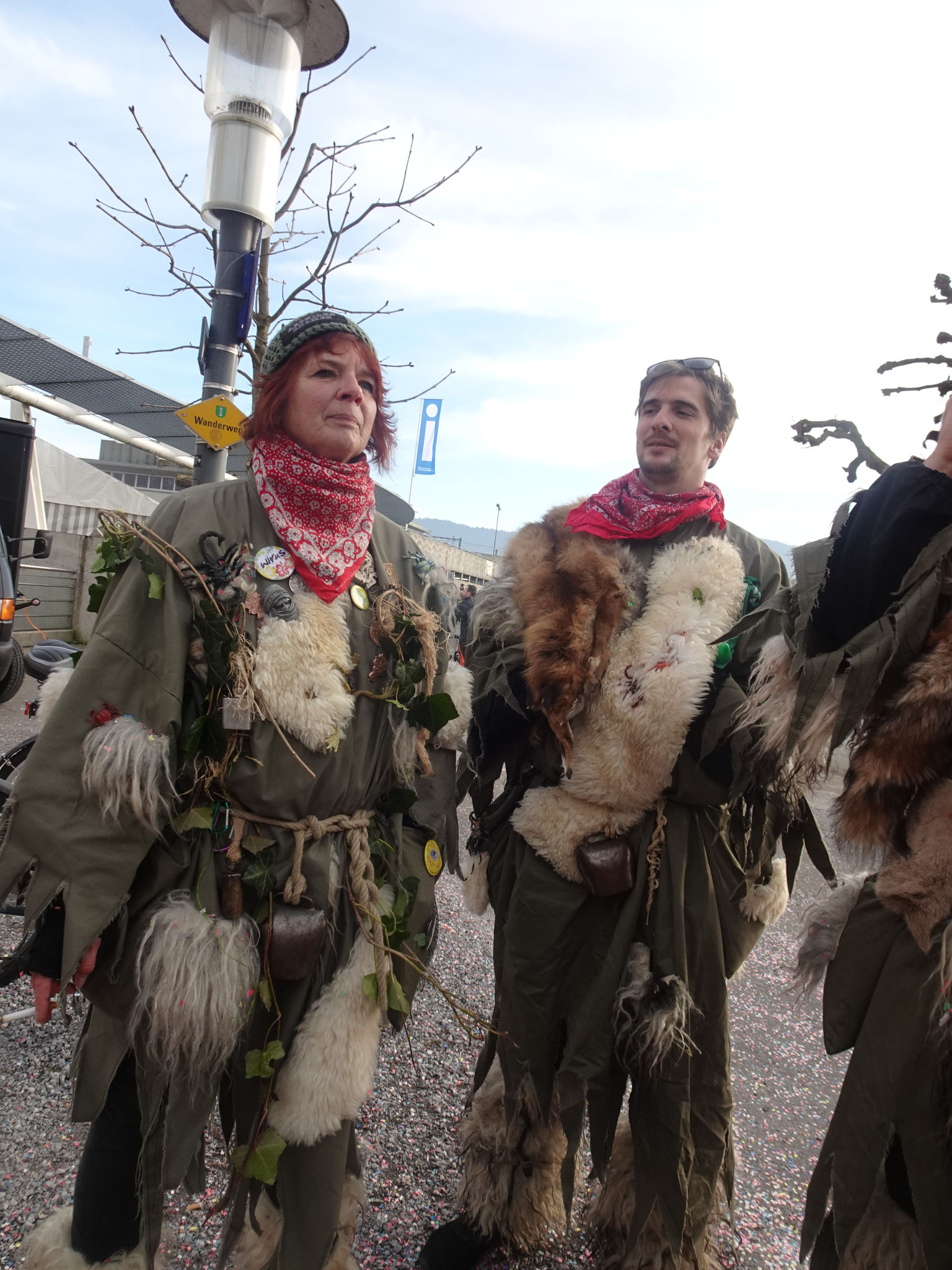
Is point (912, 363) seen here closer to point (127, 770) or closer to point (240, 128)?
point (127, 770)

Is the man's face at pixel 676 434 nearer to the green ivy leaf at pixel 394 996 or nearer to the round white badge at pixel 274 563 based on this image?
the round white badge at pixel 274 563

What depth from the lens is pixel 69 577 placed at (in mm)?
9469

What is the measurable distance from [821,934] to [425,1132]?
154 cm

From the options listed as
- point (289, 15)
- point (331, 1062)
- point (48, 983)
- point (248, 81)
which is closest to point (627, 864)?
point (331, 1062)

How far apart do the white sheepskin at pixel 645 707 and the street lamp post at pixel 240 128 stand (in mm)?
2233

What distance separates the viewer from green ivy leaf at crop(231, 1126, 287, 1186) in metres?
1.45

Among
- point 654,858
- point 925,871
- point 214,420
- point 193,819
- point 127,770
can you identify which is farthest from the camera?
point 214,420

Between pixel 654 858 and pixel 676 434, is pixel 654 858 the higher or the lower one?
the lower one

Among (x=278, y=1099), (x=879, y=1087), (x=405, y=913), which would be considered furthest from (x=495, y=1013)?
(x=879, y=1087)

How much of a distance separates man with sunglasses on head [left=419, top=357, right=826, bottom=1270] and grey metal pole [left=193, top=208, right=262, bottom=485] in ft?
6.39

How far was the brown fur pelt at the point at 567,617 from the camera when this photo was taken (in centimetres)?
185

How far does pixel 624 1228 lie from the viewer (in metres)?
1.85

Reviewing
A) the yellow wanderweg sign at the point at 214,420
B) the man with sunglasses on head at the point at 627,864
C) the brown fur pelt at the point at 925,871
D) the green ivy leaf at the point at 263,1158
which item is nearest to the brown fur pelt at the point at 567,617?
the man with sunglasses on head at the point at 627,864

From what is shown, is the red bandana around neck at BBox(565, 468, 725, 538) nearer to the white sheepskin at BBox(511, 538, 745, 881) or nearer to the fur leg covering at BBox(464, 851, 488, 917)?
the white sheepskin at BBox(511, 538, 745, 881)
